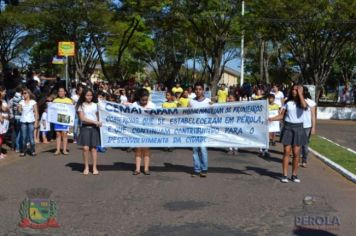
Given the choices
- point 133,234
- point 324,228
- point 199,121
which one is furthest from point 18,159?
point 324,228

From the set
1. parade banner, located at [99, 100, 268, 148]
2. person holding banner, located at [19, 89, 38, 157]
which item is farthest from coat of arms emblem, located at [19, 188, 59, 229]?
person holding banner, located at [19, 89, 38, 157]

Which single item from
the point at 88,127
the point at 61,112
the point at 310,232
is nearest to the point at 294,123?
the point at 310,232

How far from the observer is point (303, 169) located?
12422 mm

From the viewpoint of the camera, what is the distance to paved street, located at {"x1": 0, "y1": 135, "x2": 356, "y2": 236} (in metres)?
7.20

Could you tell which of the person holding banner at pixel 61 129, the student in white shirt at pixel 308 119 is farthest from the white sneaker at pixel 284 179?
the person holding banner at pixel 61 129

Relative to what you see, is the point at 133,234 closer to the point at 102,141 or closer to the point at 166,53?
the point at 102,141

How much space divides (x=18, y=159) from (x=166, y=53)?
48.8 metres

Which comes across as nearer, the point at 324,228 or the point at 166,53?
the point at 324,228

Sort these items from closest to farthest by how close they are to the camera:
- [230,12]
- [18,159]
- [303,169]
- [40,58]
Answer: [303,169] < [18,159] < [230,12] < [40,58]

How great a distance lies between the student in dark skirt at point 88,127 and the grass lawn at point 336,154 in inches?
204

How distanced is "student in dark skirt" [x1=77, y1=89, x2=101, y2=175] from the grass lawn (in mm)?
5172

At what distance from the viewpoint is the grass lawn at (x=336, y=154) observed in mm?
12732

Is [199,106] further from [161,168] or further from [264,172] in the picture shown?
[264,172]

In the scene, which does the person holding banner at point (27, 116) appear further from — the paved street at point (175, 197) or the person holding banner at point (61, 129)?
the paved street at point (175, 197)
